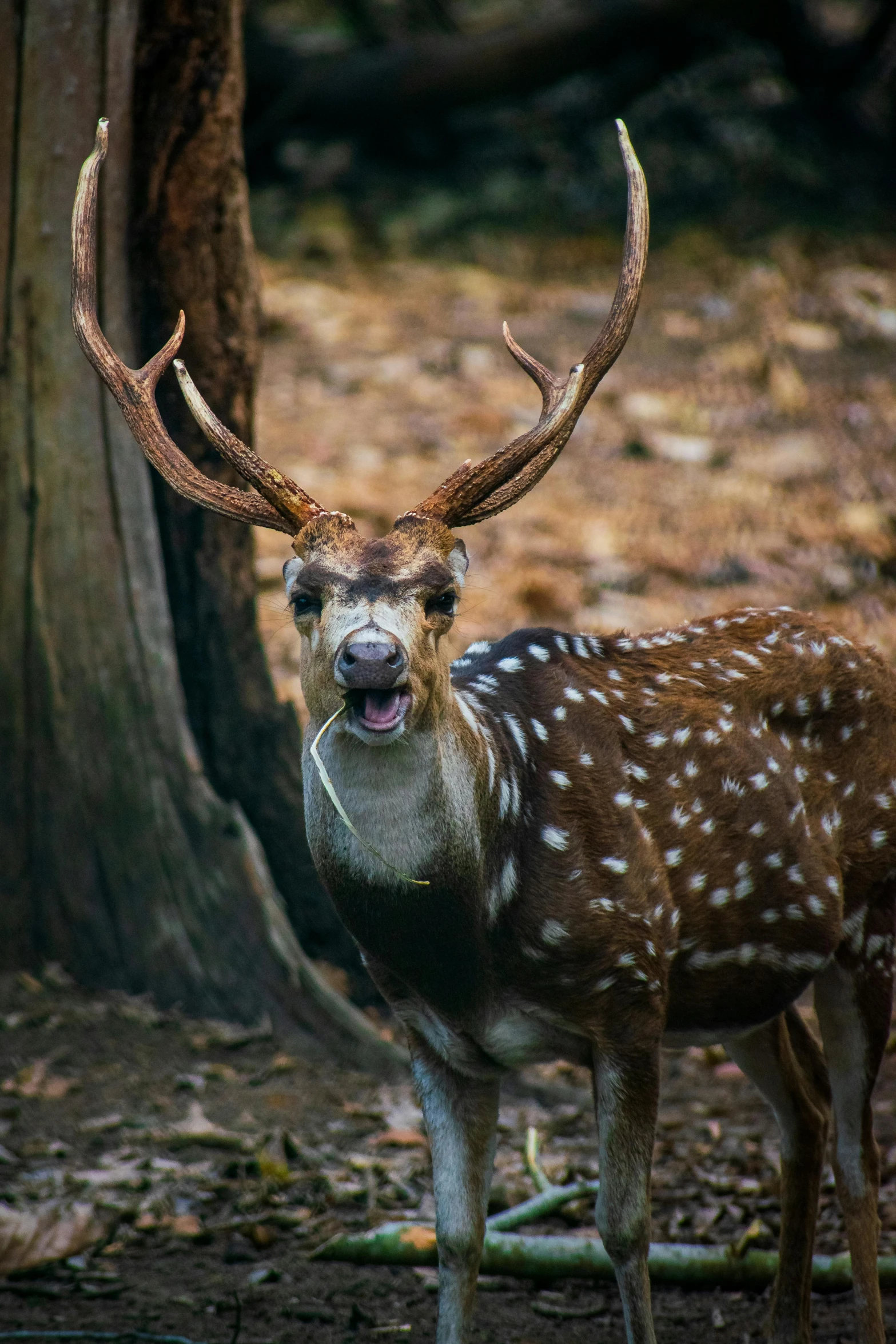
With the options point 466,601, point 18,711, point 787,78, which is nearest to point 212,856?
point 18,711

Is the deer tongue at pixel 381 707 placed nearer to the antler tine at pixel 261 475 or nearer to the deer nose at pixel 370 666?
the deer nose at pixel 370 666

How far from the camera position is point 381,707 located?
10.9 ft

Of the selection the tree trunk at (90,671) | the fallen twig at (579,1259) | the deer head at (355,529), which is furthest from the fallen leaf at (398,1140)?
the deer head at (355,529)

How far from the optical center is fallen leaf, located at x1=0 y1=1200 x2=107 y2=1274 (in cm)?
442

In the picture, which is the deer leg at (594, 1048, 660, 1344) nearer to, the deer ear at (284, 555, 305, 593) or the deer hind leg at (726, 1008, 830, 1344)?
the deer hind leg at (726, 1008, 830, 1344)

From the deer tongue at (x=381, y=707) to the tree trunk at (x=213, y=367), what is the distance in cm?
232

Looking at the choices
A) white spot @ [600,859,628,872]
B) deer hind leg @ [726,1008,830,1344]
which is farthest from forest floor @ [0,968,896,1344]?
white spot @ [600,859,628,872]

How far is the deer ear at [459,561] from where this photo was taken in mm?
3715

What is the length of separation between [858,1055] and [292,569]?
2135 millimetres

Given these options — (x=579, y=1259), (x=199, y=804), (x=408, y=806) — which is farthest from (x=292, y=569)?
(x=579, y=1259)

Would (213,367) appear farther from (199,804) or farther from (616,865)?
(616,865)

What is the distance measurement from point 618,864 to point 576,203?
9628 millimetres

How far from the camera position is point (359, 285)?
468 inches

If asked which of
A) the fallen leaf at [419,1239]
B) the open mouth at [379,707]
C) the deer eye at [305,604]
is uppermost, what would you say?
the deer eye at [305,604]
